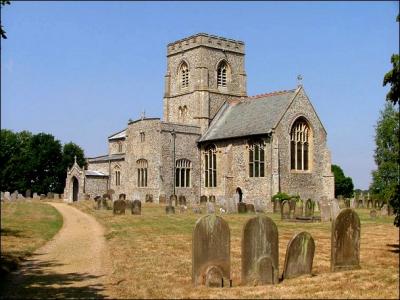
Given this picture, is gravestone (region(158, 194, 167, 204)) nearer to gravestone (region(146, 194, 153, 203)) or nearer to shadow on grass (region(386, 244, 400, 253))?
gravestone (region(146, 194, 153, 203))

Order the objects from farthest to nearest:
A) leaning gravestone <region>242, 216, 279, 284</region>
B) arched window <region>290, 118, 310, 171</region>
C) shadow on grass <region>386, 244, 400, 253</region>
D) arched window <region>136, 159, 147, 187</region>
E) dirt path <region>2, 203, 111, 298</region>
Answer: arched window <region>136, 159, 147, 187</region> < arched window <region>290, 118, 310, 171</region> < shadow on grass <region>386, 244, 400, 253</region> < leaning gravestone <region>242, 216, 279, 284</region> < dirt path <region>2, 203, 111, 298</region>

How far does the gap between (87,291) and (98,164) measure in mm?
44201

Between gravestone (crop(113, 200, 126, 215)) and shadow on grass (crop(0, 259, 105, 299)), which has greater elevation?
gravestone (crop(113, 200, 126, 215))

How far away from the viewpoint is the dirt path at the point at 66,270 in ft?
30.4

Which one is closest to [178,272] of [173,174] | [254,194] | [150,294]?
[150,294]

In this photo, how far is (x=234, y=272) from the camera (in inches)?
442

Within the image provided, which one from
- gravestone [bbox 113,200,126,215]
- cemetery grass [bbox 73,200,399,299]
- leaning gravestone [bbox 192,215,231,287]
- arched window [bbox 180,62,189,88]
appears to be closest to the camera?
cemetery grass [bbox 73,200,399,299]

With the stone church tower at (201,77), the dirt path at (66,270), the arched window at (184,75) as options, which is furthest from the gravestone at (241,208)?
the arched window at (184,75)

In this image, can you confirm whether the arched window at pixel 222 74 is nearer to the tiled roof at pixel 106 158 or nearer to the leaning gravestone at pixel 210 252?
the tiled roof at pixel 106 158

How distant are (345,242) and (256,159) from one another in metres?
26.9

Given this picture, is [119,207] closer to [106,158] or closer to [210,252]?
[210,252]

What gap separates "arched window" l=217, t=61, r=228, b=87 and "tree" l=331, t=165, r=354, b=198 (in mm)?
19913

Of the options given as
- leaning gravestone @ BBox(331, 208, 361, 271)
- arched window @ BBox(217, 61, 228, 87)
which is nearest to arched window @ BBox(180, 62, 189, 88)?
arched window @ BBox(217, 61, 228, 87)

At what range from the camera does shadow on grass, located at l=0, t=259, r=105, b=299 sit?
354 inches
